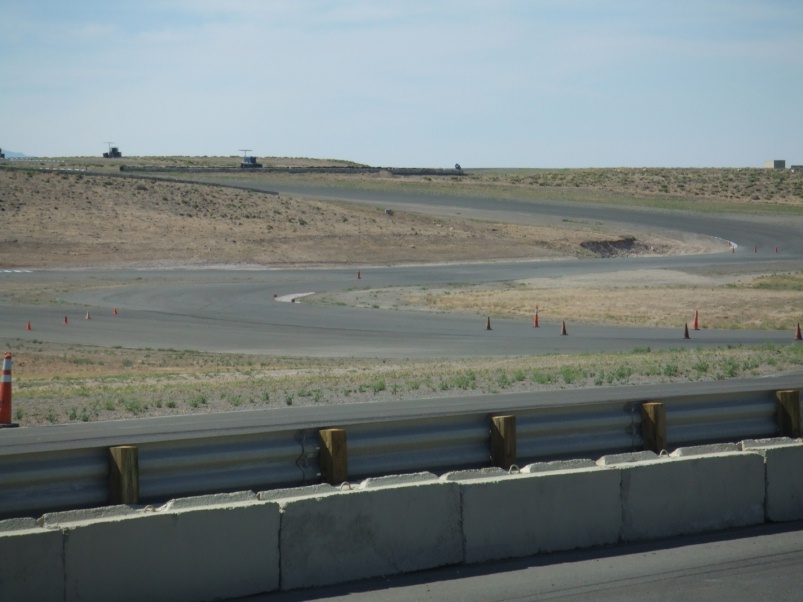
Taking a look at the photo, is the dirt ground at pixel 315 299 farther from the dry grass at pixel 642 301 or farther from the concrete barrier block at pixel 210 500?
the concrete barrier block at pixel 210 500

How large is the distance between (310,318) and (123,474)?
99.2 feet

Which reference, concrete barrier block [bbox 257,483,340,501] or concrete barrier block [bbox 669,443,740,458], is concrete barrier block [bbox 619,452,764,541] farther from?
concrete barrier block [bbox 257,483,340,501]

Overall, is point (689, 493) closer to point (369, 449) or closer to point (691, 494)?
point (691, 494)

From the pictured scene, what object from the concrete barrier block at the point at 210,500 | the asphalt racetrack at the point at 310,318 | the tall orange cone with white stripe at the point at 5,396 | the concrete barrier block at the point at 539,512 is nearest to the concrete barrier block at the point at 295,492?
the concrete barrier block at the point at 210,500

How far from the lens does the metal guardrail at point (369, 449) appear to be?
299 inches

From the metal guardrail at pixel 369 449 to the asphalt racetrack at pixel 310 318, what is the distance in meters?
17.4

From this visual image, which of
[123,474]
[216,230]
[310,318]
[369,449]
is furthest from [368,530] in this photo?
[216,230]

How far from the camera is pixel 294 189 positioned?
337 feet

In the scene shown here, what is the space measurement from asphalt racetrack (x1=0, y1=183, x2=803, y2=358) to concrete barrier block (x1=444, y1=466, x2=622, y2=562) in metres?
19.2

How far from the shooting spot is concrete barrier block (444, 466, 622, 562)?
831cm

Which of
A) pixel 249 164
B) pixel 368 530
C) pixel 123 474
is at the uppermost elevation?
pixel 249 164

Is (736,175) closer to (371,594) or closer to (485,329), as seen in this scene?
(485,329)

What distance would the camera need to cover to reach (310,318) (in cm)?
3791

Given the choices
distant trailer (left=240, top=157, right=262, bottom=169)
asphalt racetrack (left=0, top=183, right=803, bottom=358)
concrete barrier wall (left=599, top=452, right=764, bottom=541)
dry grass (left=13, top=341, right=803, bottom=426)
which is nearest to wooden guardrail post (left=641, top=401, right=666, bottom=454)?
concrete barrier wall (left=599, top=452, right=764, bottom=541)
